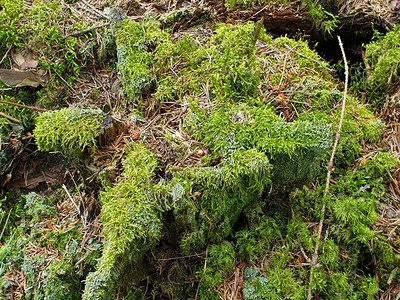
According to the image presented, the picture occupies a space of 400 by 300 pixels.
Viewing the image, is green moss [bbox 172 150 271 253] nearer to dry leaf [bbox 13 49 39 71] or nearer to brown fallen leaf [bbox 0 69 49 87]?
brown fallen leaf [bbox 0 69 49 87]

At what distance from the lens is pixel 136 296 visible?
8.20 feet

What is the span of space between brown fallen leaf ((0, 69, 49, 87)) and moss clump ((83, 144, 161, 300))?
5.08 feet

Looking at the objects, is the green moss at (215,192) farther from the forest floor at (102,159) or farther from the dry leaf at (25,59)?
the dry leaf at (25,59)

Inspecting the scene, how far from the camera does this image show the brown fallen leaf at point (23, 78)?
10.8ft

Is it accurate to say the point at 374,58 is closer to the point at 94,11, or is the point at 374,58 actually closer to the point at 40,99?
the point at 94,11

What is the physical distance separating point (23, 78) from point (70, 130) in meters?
1.21

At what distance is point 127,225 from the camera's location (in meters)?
2.18

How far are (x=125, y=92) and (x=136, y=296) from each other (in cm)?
173

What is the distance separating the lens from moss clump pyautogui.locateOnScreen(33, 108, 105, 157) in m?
2.54

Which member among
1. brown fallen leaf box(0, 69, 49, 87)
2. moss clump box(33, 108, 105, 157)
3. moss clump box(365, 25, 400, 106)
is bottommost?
brown fallen leaf box(0, 69, 49, 87)

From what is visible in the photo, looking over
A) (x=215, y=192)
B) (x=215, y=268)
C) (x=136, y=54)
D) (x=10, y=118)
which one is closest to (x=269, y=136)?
(x=215, y=192)

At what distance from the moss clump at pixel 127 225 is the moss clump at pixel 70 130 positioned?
0.37 metres

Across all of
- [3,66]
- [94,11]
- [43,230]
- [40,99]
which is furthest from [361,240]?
[3,66]

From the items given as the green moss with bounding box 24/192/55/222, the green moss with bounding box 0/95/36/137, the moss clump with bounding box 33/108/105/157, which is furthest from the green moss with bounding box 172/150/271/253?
the green moss with bounding box 0/95/36/137
